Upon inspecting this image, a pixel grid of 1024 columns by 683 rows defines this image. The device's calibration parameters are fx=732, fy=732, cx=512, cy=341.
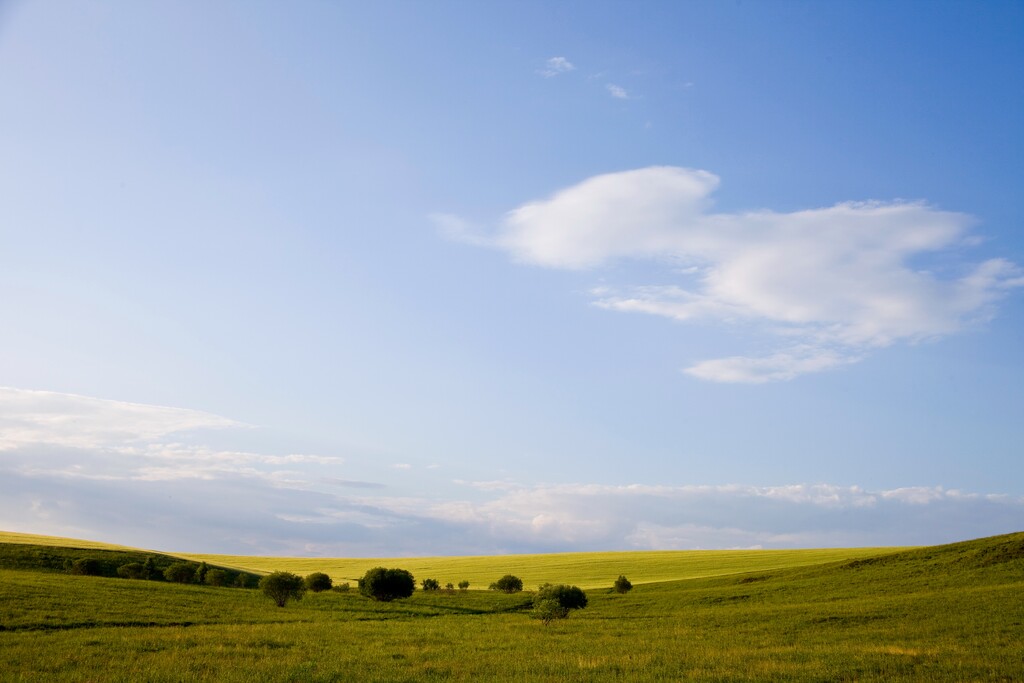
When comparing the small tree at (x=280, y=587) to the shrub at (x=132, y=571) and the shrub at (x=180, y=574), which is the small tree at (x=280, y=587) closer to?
the shrub at (x=180, y=574)

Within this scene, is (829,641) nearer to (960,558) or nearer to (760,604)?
(760,604)

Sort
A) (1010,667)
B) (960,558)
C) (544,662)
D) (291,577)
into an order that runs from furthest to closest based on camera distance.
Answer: (960,558), (291,577), (544,662), (1010,667)

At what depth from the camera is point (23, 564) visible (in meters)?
69.6

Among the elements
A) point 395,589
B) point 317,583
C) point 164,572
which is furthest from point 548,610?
point 164,572

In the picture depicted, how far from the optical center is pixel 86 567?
6962 centimetres

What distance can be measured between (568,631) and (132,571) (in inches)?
1942

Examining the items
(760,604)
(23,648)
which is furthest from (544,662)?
(760,604)

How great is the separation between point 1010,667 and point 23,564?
7814 centimetres

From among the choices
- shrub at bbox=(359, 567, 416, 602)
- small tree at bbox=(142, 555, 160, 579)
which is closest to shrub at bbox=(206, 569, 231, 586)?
small tree at bbox=(142, 555, 160, 579)

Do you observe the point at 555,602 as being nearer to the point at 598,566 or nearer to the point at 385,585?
the point at 385,585

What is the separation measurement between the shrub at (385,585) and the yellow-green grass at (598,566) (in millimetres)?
21084

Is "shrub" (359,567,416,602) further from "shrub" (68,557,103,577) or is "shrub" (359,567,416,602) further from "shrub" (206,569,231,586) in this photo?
"shrub" (68,557,103,577)

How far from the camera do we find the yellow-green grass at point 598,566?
87.9 metres

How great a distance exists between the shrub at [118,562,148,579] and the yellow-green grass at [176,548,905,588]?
77.4 feet
